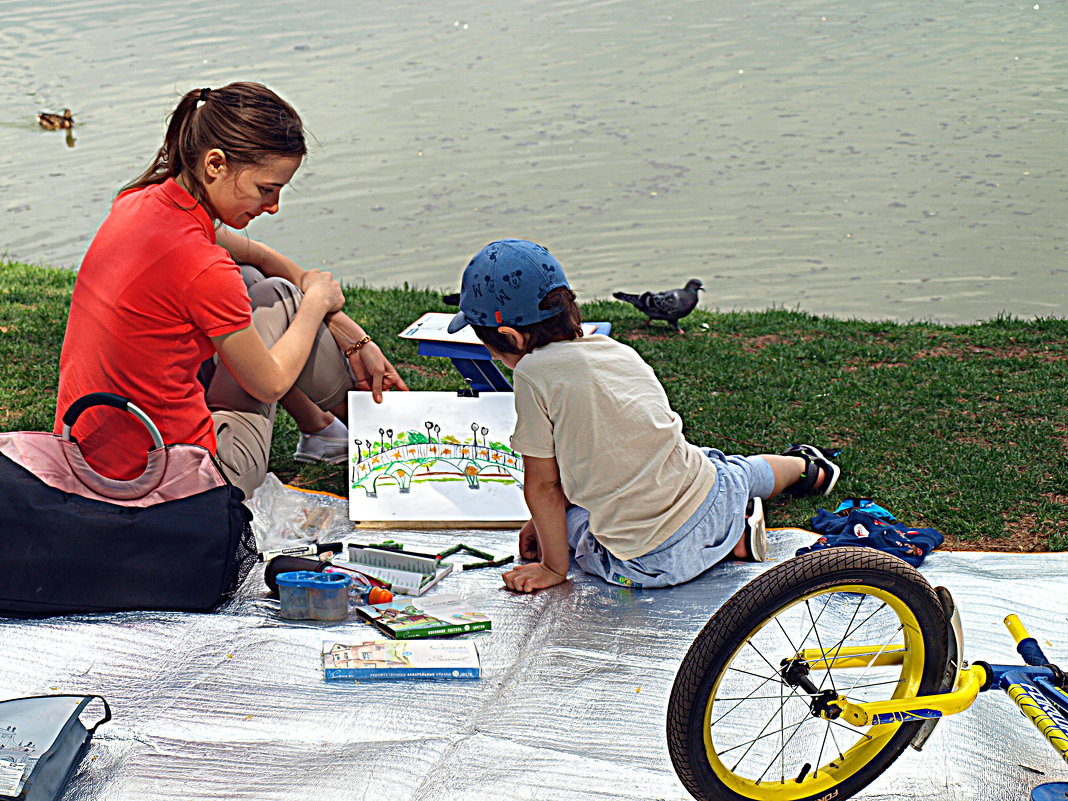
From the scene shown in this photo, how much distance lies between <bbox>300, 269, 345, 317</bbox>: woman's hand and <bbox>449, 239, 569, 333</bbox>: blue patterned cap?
0.73 m

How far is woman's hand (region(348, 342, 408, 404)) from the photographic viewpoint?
12.0 feet

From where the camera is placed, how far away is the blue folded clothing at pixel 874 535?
302 centimetres

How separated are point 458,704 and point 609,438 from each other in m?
0.77

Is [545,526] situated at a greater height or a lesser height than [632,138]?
lesser

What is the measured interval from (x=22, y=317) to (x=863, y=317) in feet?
15.6

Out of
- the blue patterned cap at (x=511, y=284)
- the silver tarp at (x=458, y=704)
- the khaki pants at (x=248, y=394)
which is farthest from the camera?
the khaki pants at (x=248, y=394)

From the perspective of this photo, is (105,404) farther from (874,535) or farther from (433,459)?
(874,535)

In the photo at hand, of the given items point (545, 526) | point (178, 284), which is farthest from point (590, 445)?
point (178, 284)

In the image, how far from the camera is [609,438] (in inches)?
→ 107

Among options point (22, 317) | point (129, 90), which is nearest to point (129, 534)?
point (22, 317)

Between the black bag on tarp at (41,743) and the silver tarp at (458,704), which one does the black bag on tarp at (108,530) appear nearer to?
the silver tarp at (458,704)

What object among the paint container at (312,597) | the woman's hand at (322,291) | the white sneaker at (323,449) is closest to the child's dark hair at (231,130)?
the woman's hand at (322,291)

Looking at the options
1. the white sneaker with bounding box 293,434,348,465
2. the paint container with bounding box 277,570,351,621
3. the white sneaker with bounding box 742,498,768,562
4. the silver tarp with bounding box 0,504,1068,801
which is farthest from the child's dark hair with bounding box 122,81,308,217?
the white sneaker with bounding box 742,498,768,562

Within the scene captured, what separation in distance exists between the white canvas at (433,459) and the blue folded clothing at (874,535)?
932 millimetres
